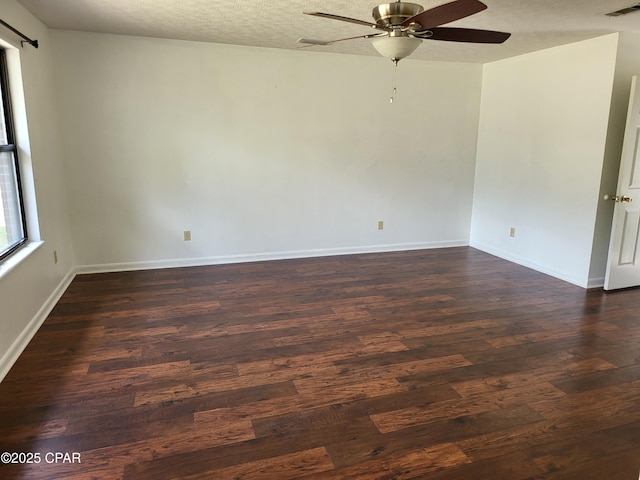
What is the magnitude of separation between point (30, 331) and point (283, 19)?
2.92m

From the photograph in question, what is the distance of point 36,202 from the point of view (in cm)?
336

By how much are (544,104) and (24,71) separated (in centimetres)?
463

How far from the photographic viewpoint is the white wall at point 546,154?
13.1 ft

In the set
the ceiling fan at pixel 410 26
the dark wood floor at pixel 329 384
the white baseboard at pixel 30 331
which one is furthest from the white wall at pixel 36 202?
the ceiling fan at pixel 410 26

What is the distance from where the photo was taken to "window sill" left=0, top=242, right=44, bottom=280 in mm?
2686

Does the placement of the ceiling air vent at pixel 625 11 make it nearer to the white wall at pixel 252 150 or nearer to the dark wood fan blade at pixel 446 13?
the dark wood fan blade at pixel 446 13

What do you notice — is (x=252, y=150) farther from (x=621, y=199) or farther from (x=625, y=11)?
(x=621, y=199)

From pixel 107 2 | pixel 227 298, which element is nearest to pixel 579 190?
pixel 227 298

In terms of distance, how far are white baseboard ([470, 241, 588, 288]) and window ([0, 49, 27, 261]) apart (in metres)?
4.73

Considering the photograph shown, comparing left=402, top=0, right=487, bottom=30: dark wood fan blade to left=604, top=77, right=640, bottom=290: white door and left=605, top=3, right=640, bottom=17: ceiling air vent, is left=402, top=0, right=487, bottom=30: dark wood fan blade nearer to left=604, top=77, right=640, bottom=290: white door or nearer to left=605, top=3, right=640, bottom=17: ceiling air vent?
left=605, top=3, right=640, bottom=17: ceiling air vent

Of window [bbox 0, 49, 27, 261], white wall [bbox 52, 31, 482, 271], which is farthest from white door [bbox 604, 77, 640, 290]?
window [bbox 0, 49, 27, 261]

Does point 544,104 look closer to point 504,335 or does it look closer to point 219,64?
point 504,335

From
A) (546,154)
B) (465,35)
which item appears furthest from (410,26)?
(546,154)

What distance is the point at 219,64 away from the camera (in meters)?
4.45
